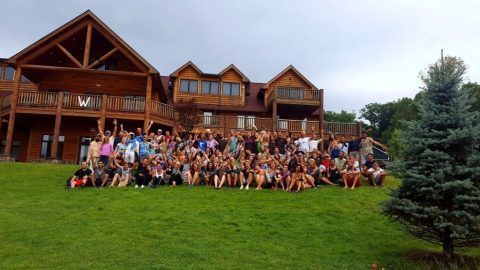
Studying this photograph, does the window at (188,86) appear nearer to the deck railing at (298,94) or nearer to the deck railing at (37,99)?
the deck railing at (298,94)

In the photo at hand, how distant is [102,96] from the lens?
876 inches

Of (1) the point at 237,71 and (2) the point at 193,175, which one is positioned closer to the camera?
(2) the point at 193,175

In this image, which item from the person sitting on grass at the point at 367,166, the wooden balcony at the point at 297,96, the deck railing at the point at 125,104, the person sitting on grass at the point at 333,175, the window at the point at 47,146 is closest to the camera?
the person sitting on grass at the point at 333,175

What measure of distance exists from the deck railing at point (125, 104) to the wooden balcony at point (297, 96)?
366 inches

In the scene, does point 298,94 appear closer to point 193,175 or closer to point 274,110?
point 274,110

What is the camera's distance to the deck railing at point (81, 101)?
22.1 meters

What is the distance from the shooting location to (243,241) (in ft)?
27.1

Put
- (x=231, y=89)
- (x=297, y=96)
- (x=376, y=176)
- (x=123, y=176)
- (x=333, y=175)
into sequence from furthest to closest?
(x=231, y=89) → (x=297, y=96) → (x=333, y=175) → (x=376, y=176) → (x=123, y=176)

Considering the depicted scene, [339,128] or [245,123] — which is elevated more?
[245,123]

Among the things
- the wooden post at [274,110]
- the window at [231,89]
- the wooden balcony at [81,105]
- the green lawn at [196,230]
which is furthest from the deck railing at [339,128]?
the green lawn at [196,230]

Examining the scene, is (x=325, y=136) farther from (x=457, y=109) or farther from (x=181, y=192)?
(x=457, y=109)

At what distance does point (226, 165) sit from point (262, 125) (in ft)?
43.0

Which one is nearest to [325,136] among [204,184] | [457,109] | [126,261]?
[204,184]

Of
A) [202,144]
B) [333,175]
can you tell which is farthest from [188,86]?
[333,175]
